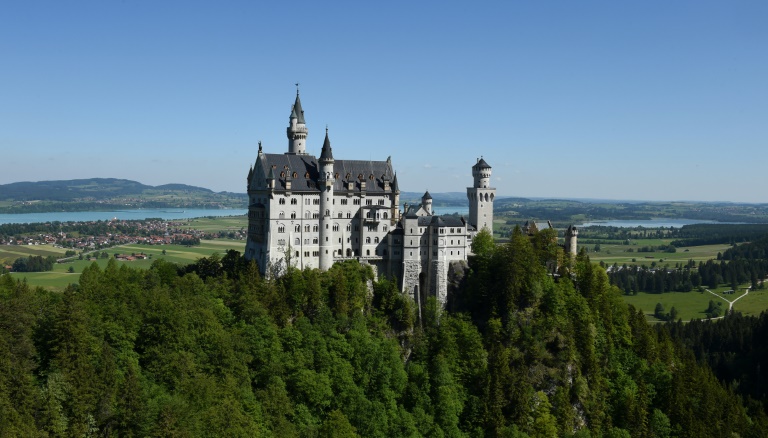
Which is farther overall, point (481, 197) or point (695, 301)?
point (695, 301)

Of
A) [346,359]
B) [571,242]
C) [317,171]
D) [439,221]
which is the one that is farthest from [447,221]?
[346,359]

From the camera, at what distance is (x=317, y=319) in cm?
7519

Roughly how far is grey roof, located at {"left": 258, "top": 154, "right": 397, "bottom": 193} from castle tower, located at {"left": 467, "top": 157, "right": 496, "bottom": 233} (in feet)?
38.3

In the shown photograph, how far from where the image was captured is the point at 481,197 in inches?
3637

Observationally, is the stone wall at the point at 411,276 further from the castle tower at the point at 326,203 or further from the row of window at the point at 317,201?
the castle tower at the point at 326,203

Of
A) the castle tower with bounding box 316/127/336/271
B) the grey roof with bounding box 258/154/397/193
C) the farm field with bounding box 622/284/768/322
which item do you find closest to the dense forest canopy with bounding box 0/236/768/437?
the castle tower with bounding box 316/127/336/271

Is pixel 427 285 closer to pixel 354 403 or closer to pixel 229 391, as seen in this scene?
pixel 354 403

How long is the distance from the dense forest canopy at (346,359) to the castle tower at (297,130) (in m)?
16.0

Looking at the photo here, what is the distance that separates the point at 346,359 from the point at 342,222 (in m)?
20.0

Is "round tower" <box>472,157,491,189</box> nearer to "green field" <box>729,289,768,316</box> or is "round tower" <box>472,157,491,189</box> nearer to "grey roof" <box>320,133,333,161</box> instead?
"grey roof" <box>320,133,333,161</box>

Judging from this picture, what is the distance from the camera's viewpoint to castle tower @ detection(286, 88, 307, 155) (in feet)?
295

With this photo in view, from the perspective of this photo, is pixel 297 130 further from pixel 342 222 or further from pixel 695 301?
pixel 695 301

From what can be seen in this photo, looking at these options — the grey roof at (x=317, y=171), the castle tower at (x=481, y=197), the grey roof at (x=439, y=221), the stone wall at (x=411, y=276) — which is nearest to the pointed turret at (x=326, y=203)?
the grey roof at (x=317, y=171)

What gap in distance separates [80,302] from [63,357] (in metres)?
9.67
